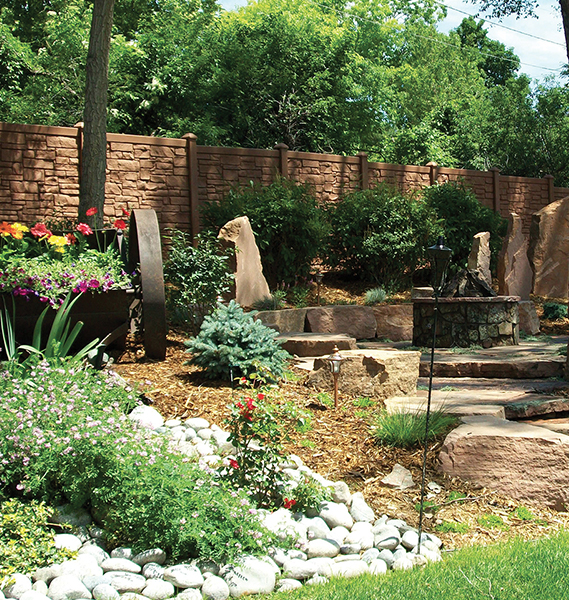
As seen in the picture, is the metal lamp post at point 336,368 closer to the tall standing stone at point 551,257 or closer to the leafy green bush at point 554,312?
the leafy green bush at point 554,312

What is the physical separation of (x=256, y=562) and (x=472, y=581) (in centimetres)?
91

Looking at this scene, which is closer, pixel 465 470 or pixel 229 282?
pixel 465 470

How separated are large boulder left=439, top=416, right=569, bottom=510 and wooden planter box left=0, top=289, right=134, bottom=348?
286 centimetres

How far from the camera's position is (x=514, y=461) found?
4109 mm

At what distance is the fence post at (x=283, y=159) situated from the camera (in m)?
13.7

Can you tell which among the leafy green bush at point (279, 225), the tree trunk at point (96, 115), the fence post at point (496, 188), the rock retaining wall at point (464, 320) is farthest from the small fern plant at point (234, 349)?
the fence post at point (496, 188)

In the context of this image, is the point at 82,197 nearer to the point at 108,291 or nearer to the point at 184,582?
the point at 108,291

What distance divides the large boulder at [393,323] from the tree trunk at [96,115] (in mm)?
4327

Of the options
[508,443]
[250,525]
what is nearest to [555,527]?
[508,443]

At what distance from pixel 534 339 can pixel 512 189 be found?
9.72m

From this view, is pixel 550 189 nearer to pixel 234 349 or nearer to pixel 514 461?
pixel 234 349

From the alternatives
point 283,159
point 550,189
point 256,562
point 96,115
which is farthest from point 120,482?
point 550,189

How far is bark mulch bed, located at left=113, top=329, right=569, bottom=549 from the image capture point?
3.73 m

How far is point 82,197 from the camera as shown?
8.92m
